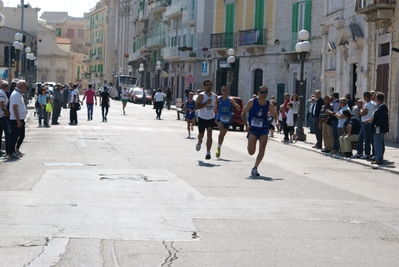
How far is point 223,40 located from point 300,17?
10.3 m

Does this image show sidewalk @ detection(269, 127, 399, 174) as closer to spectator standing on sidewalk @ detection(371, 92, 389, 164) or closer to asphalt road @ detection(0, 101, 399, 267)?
asphalt road @ detection(0, 101, 399, 267)

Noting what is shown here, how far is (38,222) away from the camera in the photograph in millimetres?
8938

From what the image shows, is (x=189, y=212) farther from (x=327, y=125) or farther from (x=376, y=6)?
(x=376, y=6)

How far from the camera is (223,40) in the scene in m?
54.4

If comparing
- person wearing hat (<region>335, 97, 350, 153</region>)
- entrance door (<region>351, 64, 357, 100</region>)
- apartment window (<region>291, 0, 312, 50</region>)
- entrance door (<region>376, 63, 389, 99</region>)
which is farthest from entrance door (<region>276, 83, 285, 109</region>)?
person wearing hat (<region>335, 97, 350, 153</region>)

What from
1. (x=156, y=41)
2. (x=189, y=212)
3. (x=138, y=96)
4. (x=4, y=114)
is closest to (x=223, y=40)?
(x=138, y=96)

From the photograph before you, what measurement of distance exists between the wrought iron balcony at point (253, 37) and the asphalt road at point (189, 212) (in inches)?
1220

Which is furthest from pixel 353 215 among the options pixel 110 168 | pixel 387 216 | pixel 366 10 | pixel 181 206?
pixel 366 10

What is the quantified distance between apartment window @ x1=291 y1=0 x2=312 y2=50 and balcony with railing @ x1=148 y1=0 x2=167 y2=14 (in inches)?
1474

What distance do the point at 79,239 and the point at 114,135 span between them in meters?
18.3

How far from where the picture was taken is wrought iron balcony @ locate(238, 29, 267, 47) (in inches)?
1938

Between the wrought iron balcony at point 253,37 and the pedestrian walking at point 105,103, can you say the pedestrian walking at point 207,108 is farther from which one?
the wrought iron balcony at point 253,37

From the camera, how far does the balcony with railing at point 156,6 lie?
81919 millimetres

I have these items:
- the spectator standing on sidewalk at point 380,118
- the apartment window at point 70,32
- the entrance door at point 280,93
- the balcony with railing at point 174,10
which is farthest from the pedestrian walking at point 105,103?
the apartment window at point 70,32
